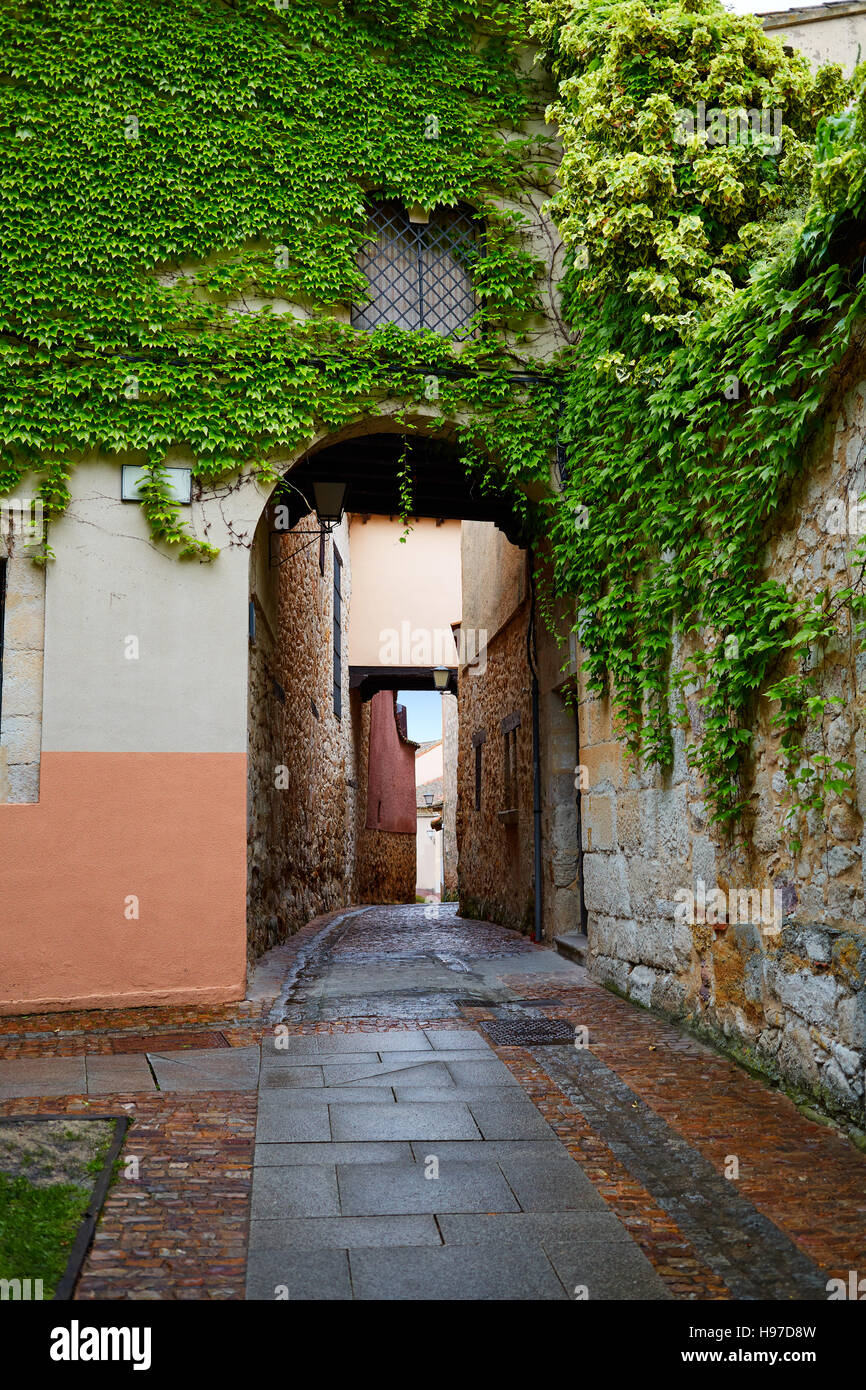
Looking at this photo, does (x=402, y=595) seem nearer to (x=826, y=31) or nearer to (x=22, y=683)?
(x=826, y=31)

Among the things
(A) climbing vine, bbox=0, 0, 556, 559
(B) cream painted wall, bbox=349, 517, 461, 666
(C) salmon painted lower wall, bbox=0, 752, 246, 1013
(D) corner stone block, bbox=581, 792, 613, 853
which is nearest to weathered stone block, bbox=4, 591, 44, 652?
(A) climbing vine, bbox=0, 0, 556, 559

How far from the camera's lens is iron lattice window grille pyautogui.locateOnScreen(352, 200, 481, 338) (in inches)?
285

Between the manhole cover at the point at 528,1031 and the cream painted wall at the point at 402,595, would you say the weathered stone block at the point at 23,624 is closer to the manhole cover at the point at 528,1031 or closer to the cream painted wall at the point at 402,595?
the manhole cover at the point at 528,1031

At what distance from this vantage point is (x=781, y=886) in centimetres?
427

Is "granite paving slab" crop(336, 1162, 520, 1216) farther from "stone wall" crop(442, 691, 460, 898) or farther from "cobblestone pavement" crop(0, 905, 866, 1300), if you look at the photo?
"stone wall" crop(442, 691, 460, 898)

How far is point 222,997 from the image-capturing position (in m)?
6.24

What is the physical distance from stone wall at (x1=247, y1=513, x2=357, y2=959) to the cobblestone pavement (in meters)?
2.32

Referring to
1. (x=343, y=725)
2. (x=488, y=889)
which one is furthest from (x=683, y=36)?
(x=343, y=725)

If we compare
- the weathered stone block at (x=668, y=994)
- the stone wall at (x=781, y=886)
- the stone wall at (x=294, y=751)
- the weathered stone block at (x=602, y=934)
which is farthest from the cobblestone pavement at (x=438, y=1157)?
the stone wall at (x=294, y=751)

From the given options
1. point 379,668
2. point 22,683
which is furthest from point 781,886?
point 379,668

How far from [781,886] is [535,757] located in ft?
16.0

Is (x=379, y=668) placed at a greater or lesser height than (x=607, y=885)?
greater

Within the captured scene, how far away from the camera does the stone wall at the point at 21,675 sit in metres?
6.26

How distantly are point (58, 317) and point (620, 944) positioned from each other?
16.8 ft
